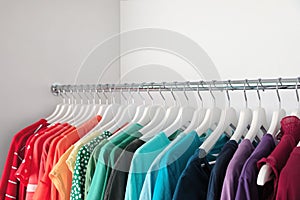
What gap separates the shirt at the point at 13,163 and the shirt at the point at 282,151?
93 centimetres

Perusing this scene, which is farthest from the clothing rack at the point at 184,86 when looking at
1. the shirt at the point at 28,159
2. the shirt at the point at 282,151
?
the shirt at the point at 28,159

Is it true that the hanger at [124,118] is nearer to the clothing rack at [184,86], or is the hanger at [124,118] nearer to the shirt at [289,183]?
the clothing rack at [184,86]

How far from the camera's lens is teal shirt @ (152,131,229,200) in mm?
1041

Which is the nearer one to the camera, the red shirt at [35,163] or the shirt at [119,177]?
the shirt at [119,177]

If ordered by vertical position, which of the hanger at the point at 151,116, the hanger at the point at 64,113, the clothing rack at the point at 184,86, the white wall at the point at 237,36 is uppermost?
the white wall at the point at 237,36

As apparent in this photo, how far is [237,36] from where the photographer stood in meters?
1.62

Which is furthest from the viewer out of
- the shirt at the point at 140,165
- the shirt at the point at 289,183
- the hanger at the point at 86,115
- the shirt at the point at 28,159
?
the hanger at the point at 86,115

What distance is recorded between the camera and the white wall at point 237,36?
1.48 m

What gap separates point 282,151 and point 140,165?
1.20 feet

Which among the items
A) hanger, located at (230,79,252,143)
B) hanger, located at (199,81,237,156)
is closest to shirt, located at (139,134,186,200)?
hanger, located at (199,81,237,156)

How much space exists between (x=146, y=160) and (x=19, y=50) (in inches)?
34.1

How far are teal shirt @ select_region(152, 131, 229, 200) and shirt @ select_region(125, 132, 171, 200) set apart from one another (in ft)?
0.21

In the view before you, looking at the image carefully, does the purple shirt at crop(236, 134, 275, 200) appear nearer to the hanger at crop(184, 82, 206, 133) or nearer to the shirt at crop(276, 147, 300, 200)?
the shirt at crop(276, 147, 300, 200)

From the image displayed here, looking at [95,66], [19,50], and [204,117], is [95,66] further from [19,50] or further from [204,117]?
[204,117]
